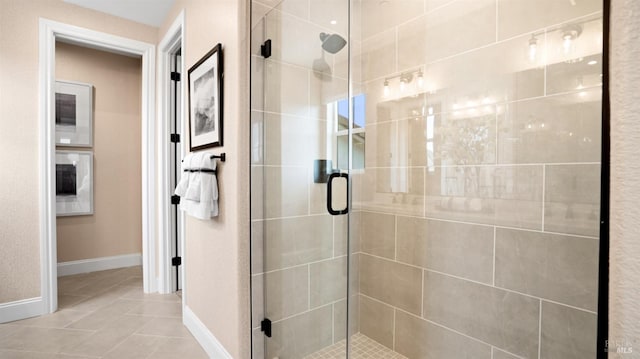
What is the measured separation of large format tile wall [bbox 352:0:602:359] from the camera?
1248 millimetres

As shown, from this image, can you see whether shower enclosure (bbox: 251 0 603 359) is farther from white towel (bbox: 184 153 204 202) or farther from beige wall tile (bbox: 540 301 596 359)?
white towel (bbox: 184 153 204 202)

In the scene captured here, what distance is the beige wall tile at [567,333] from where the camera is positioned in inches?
48.1

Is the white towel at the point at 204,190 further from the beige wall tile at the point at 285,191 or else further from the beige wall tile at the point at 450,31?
the beige wall tile at the point at 450,31

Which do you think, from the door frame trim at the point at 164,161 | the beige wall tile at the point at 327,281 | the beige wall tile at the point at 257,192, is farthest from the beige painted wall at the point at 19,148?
the beige wall tile at the point at 327,281

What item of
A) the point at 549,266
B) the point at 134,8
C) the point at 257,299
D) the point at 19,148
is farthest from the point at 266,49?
the point at 19,148

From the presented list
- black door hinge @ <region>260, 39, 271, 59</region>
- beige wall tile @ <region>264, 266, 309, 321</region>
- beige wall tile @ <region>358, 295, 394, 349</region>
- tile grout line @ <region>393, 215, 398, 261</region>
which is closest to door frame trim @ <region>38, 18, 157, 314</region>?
black door hinge @ <region>260, 39, 271, 59</region>

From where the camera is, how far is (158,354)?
6.43 ft

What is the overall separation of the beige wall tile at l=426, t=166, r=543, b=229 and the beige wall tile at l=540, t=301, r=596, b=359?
0.38 meters

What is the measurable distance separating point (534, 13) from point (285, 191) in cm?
145

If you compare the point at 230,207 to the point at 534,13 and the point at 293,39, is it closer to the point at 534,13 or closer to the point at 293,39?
the point at 293,39

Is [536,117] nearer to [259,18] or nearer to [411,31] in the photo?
[411,31]

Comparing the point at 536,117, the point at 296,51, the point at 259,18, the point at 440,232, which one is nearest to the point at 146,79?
the point at 259,18

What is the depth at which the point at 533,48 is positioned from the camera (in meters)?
1.36

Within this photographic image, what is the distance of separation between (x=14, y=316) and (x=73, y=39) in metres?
2.38
